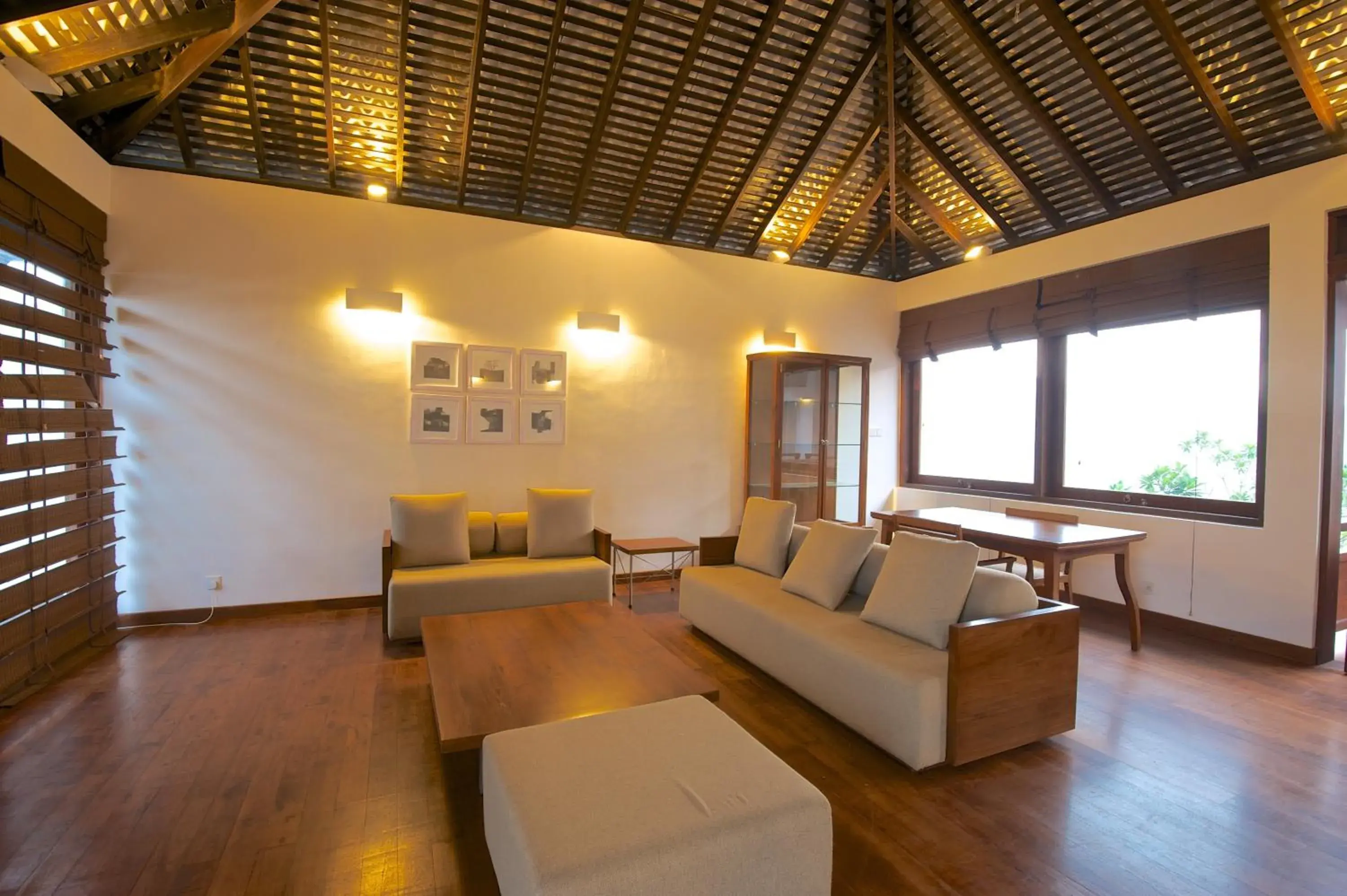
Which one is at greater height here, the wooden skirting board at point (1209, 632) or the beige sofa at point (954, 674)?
Result: the beige sofa at point (954, 674)

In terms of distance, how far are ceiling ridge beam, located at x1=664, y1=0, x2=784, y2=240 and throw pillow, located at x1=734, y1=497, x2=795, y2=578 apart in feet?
8.58

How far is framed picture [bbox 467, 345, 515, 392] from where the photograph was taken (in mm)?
4906

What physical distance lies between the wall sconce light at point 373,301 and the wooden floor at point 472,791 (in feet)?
7.94

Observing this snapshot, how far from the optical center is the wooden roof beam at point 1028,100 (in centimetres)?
396

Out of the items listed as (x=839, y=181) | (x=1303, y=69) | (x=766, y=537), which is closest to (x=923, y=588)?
(x=766, y=537)

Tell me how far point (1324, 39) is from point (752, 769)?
4671 millimetres

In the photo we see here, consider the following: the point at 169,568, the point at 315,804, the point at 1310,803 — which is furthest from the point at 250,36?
the point at 1310,803

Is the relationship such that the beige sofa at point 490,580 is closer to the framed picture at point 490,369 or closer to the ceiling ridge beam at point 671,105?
the framed picture at point 490,369

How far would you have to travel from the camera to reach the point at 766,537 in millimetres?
4102

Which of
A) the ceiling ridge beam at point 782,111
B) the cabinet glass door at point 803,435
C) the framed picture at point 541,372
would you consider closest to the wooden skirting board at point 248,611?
the framed picture at point 541,372

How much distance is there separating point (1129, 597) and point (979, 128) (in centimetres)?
343

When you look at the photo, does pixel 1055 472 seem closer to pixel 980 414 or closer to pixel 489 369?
pixel 980 414

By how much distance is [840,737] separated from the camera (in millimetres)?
2729

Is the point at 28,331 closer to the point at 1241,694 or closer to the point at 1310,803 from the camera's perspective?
the point at 1310,803
